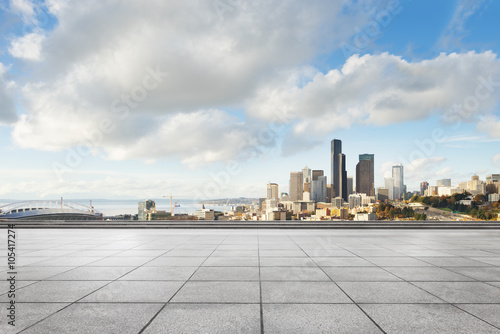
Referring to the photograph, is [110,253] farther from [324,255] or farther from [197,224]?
[197,224]

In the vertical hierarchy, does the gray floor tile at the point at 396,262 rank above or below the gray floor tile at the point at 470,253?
above

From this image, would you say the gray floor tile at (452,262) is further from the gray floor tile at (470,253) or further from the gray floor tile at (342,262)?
the gray floor tile at (342,262)

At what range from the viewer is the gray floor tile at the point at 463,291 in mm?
5812

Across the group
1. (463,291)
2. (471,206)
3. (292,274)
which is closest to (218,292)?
(292,274)

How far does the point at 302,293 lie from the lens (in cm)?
607

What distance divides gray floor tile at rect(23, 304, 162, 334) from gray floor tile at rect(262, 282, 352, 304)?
86.3 inches

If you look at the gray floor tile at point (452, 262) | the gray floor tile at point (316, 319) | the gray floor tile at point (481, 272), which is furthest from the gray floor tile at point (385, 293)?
the gray floor tile at point (452, 262)

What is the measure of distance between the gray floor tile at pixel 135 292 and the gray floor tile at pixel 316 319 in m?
2.15

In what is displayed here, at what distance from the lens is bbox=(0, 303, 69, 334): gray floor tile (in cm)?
447

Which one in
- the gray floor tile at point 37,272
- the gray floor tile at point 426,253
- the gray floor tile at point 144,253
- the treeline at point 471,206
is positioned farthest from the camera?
the treeline at point 471,206

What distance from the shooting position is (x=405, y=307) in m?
5.37

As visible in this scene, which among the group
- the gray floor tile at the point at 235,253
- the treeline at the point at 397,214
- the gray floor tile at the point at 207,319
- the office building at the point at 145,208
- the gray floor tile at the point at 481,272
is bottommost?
the treeline at the point at 397,214

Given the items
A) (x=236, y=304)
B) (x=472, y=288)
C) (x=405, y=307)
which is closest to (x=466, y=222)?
(x=472, y=288)

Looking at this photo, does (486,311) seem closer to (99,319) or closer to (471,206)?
(99,319)
